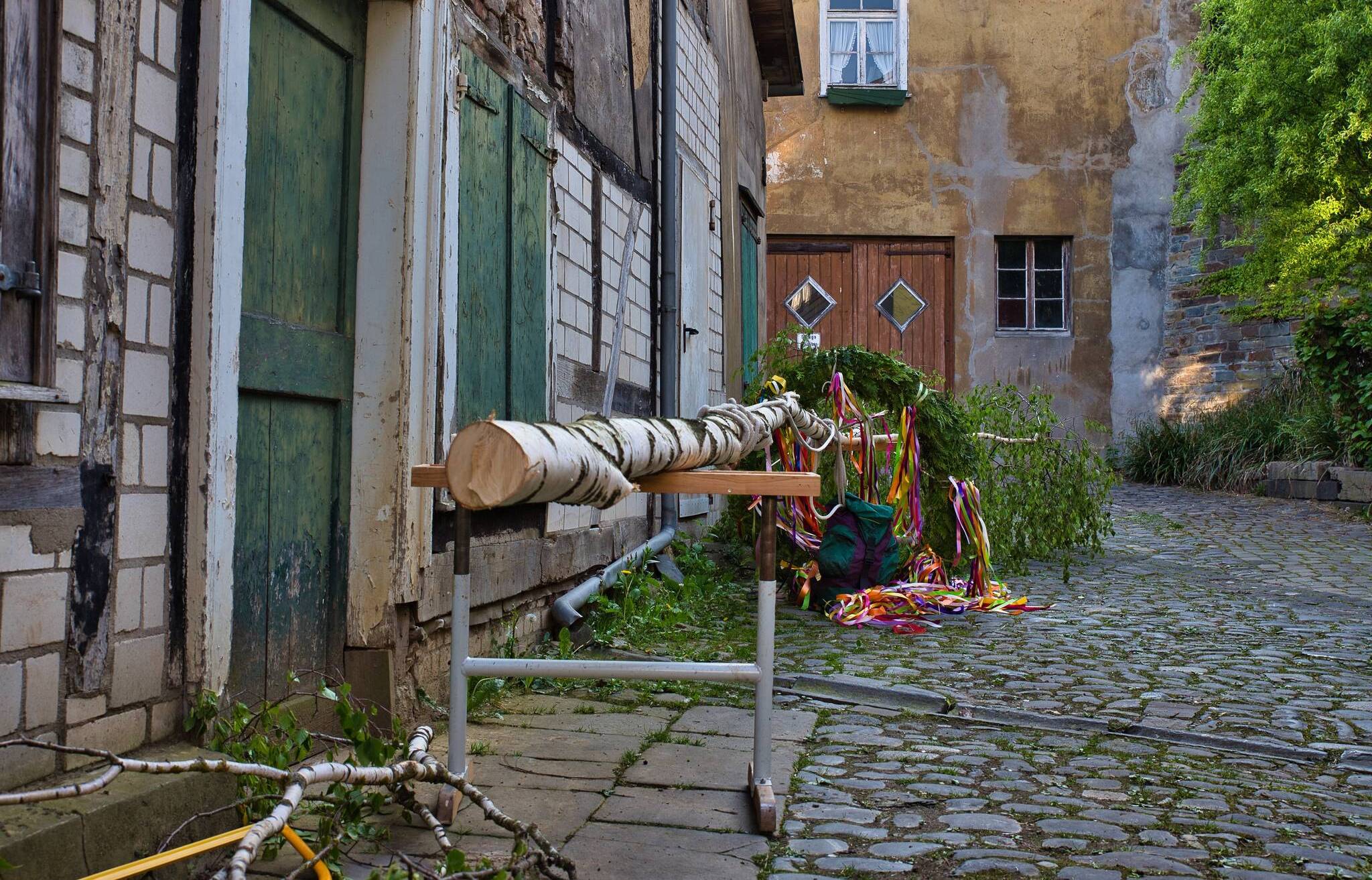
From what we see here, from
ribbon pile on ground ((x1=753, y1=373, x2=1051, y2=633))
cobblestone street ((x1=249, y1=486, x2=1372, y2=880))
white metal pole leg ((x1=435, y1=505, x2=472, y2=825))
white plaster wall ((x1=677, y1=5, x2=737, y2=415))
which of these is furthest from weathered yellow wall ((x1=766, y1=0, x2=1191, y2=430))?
white metal pole leg ((x1=435, y1=505, x2=472, y2=825))

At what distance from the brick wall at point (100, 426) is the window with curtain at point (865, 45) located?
45.9 ft

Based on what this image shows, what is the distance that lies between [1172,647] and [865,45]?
11.8 meters

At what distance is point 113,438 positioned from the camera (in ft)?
8.14

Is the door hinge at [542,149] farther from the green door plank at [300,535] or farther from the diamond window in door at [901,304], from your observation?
the diamond window in door at [901,304]

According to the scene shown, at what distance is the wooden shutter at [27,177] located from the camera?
2.21 m

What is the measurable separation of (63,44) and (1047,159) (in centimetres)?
1484

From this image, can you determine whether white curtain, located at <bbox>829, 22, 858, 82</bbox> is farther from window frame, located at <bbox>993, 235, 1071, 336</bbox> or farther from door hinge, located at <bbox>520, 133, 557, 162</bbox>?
door hinge, located at <bbox>520, 133, 557, 162</bbox>

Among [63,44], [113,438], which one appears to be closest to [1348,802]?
[113,438]

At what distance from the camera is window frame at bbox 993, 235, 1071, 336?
15.7m

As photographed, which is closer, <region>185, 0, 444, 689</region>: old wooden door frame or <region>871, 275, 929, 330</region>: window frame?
<region>185, 0, 444, 689</region>: old wooden door frame

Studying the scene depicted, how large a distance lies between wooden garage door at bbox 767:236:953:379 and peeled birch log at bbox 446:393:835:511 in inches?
507

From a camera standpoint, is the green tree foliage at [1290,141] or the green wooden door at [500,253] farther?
the green tree foliage at [1290,141]

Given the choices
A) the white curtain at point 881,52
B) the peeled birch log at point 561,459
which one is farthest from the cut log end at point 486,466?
the white curtain at point 881,52

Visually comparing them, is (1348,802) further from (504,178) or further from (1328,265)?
(1328,265)
